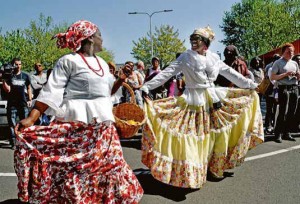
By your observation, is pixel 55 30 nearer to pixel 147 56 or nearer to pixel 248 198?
pixel 147 56

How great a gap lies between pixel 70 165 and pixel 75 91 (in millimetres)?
650

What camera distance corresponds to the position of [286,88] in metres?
7.73

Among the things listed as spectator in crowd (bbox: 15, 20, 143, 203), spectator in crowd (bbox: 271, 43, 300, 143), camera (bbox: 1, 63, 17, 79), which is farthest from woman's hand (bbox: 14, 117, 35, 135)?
spectator in crowd (bbox: 271, 43, 300, 143)

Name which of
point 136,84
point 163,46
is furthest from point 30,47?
point 136,84

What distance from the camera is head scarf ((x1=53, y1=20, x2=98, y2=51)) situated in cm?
324

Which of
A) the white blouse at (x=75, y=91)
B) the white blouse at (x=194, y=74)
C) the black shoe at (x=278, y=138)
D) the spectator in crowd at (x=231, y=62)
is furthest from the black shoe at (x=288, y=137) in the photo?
the white blouse at (x=75, y=91)

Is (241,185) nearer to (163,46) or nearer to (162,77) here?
(162,77)

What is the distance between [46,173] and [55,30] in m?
51.5

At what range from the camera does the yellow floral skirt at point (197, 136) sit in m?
4.55

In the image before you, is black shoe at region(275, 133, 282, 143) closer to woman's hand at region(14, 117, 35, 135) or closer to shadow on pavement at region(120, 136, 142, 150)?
shadow on pavement at region(120, 136, 142, 150)

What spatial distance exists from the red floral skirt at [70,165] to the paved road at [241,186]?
1.03m

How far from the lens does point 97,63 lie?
3412mm

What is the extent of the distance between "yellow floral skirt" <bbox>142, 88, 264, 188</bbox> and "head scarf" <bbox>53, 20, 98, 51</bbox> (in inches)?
64.0

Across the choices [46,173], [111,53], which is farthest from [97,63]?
[111,53]
